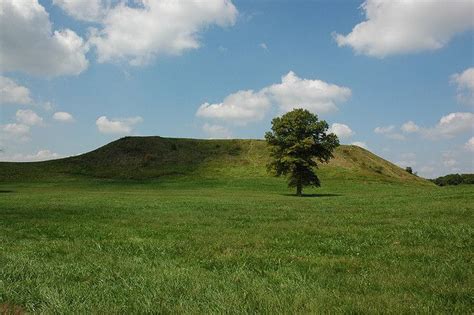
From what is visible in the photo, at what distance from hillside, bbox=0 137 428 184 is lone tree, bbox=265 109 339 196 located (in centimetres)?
3709

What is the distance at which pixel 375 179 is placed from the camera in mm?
98500

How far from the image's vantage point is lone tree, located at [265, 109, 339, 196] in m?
62.9

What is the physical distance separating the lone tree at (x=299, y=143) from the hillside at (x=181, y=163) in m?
37.1

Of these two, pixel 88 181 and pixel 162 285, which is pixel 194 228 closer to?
pixel 162 285

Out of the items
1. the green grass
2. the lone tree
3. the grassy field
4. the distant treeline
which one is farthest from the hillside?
the green grass

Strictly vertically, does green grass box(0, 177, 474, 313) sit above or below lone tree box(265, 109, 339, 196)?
below

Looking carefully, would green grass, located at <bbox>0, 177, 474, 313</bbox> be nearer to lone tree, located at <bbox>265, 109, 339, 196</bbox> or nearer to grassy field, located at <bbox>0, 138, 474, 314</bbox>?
grassy field, located at <bbox>0, 138, 474, 314</bbox>

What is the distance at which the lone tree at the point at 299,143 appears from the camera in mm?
62875

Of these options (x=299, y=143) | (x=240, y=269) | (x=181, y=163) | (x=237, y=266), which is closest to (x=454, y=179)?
(x=181, y=163)

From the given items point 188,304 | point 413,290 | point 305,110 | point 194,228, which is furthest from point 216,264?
point 305,110

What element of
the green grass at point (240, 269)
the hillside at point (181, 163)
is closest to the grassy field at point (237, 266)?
the green grass at point (240, 269)

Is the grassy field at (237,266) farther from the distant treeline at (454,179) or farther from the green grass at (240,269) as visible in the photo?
the distant treeline at (454,179)

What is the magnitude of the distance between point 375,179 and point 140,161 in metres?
63.5

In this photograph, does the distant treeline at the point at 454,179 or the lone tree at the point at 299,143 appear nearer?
the lone tree at the point at 299,143
